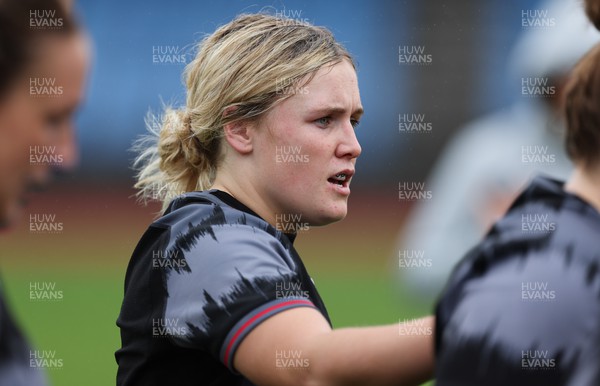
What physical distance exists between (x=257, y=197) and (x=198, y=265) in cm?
34

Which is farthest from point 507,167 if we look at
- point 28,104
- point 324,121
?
point 28,104

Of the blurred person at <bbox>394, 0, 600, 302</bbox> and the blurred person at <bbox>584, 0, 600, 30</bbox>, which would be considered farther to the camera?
the blurred person at <bbox>394, 0, 600, 302</bbox>

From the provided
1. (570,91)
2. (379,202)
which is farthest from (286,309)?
(379,202)

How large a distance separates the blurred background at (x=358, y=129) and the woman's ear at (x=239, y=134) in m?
5.55

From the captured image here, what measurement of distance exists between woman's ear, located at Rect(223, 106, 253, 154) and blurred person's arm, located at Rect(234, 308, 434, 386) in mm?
537

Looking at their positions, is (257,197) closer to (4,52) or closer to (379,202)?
(4,52)

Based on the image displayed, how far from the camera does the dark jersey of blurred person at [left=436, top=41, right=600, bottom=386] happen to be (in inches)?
41.6

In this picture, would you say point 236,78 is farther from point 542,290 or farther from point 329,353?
point 542,290

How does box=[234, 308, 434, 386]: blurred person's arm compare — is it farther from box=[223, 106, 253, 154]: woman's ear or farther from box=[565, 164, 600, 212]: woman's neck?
box=[223, 106, 253, 154]: woman's ear

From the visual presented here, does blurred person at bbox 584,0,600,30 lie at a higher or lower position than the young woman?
higher

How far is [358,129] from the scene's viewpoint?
27.6 feet

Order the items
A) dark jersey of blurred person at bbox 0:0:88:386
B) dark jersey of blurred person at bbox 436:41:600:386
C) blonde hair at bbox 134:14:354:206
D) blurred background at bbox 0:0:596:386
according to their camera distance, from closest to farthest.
→ dark jersey of blurred person at bbox 0:0:88:386
dark jersey of blurred person at bbox 436:41:600:386
blonde hair at bbox 134:14:354:206
blurred background at bbox 0:0:596:386

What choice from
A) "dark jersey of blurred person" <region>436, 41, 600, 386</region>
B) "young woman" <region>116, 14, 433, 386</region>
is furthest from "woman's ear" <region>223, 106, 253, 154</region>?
"dark jersey of blurred person" <region>436, 41, 600, 386</region>

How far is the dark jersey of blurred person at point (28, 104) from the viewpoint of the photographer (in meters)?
0.93
